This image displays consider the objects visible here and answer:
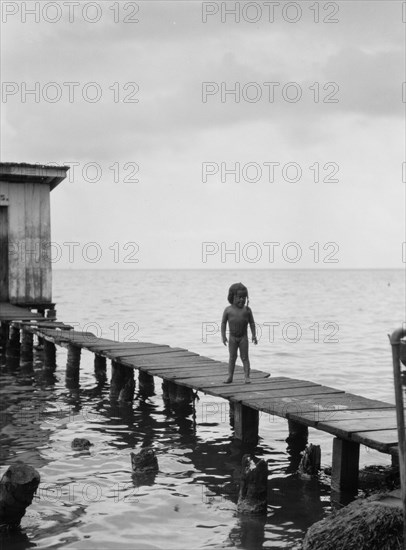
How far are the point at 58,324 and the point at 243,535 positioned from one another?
1181 centimetres

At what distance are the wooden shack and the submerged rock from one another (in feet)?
50.3

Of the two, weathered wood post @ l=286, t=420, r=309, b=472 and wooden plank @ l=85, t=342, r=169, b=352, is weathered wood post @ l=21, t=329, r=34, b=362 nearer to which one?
wooden plank @ l=85, t=342, r=169, b=352

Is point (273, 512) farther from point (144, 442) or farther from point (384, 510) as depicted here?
point (144, 442)

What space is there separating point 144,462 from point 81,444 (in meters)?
1.61

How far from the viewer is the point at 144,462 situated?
914cm

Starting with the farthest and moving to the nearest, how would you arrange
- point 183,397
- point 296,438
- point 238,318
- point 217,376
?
point 183,397 < point 217,376 < point 296,438 < point 238,318

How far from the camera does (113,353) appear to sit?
13742 millimetres

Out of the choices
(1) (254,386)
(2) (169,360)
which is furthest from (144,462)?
(2) (169,360)

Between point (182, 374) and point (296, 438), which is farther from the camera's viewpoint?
point (182, 374)

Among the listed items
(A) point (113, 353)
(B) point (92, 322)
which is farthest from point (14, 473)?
(B) point (92, 322)

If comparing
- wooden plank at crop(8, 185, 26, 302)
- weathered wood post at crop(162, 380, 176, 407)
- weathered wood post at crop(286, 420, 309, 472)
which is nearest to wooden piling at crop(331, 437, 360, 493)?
weathered wood post at crop(286, 420, 309, 472)

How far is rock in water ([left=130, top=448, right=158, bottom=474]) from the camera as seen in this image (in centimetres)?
915

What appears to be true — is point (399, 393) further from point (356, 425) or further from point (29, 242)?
point (29, 242)

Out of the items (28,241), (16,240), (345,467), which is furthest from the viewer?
(28,241)
